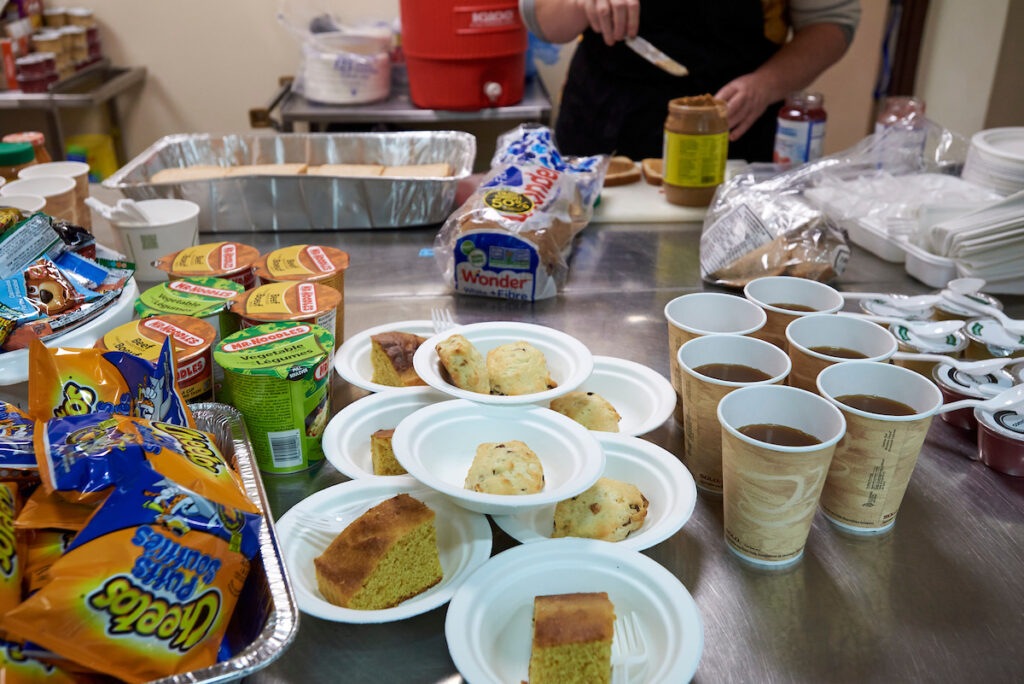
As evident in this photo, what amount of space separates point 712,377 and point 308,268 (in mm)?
731

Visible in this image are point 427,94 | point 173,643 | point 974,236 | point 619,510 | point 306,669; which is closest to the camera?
point 173,643

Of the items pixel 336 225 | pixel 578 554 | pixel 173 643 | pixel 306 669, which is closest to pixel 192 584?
pixel 173 643

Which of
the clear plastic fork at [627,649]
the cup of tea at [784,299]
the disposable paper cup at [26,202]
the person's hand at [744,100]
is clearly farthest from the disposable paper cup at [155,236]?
the person's hand at [744,100]

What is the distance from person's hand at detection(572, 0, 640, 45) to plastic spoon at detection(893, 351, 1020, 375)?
4.44 ft

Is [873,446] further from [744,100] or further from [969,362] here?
[744,100]

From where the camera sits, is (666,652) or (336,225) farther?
(336,225)

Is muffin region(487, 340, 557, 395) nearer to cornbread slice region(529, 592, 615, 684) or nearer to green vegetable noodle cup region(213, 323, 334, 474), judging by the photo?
green vegetable noodle cup region(213, 323, 334, 474)

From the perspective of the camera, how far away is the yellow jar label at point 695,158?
6.47 ft

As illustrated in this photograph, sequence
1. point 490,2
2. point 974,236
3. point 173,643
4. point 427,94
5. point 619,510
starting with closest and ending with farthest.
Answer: point 173,643 < point 619,510 < point 974,236 < point 490,2 < point 427,94

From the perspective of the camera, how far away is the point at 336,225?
6.70 feet

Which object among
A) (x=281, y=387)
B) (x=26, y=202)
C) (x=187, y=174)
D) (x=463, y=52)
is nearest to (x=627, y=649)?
(x=281, y=387)

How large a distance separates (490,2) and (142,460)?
2.53 meters

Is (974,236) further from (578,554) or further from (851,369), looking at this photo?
(578,554)

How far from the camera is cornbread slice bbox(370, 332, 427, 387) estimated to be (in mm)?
1188
